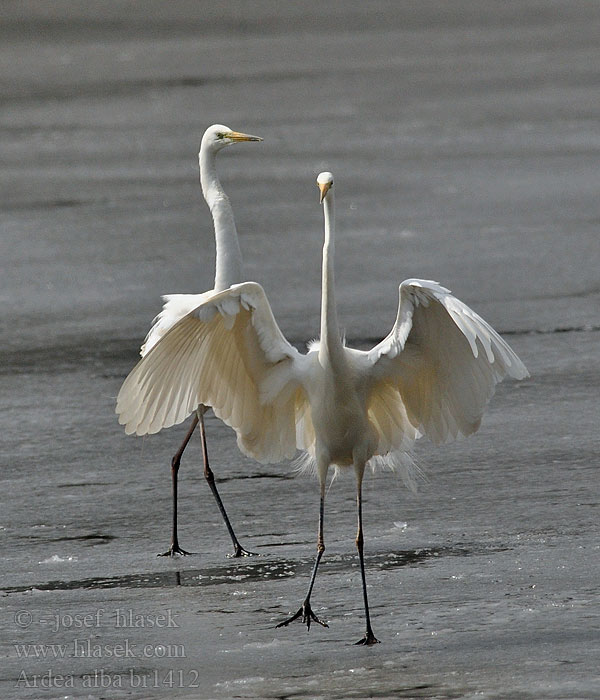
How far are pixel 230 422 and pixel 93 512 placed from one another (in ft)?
3.29

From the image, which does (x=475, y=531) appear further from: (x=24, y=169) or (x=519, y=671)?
(x=24, y=169)

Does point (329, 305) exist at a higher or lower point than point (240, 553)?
higher

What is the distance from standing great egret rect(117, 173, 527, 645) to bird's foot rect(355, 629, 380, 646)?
32 centimetres

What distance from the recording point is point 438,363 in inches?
263

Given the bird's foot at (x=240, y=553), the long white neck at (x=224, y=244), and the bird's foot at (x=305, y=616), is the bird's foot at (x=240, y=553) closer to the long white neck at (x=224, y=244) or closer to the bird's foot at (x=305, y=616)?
the bird's foot at (x=305, y=616)

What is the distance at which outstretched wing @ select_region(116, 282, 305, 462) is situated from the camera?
252 inches

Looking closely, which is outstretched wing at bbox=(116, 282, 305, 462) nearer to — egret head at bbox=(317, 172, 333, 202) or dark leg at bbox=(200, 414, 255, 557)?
dark leg at bbox=(200, 414, 255, 557)

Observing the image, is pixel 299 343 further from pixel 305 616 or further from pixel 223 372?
pixel 305 616

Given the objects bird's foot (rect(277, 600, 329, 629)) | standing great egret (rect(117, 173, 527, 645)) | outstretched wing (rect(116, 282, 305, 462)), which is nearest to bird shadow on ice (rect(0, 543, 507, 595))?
standing great egret (rect(117, 173, 527, 645))

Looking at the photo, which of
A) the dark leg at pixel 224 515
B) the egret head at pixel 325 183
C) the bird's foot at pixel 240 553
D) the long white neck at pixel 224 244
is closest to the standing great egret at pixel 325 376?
the egret head at pixel 325 183

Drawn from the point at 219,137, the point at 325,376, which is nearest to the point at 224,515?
the point at 325,376

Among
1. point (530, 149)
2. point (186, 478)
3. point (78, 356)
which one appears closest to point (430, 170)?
point (530, 149)

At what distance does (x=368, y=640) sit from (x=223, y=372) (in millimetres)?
1565

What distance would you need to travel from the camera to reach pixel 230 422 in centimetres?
700
